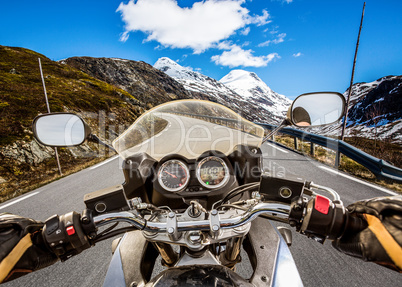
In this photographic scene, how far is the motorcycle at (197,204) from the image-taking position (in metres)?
0.94

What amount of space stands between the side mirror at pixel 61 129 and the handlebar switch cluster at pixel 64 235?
645 millimetres

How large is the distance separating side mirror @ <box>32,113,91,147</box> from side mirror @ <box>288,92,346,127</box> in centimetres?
150

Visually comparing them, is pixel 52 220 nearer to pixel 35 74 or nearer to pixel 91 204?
pixel 91 204

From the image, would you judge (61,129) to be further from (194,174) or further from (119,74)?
(119,74)

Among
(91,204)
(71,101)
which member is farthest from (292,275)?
(71,101)

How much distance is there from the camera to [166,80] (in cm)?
8081

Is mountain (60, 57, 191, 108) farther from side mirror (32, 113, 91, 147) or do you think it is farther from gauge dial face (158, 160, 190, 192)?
gauge dial face (158, 160, 190, 192)

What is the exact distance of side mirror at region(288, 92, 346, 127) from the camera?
59.5 inches

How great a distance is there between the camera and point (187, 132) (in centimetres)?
170

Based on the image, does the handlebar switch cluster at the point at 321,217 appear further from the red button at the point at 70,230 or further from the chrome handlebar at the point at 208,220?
the red button at the point at 70,230

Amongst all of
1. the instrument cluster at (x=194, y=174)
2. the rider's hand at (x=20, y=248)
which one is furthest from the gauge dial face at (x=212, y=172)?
the rider's hand at (x=20, y=248)

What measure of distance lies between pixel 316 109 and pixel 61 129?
6.23ft

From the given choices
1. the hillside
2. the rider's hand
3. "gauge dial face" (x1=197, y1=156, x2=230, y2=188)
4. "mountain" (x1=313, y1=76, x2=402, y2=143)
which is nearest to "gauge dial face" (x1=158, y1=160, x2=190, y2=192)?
"gauge dial face" (x1=197, y1=156, x2=230, y2=188)

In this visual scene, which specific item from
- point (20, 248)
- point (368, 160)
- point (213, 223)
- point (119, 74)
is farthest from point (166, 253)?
point (119, 74)
